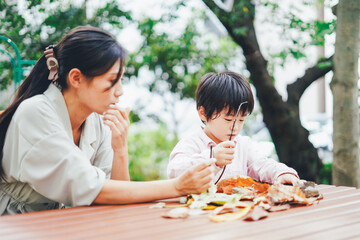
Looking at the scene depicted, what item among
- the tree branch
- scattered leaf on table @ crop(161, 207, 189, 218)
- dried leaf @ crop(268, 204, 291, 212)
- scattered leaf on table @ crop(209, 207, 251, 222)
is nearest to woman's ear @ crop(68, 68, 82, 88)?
scattered leaf on table @ crop(161, 207, 189, 218)

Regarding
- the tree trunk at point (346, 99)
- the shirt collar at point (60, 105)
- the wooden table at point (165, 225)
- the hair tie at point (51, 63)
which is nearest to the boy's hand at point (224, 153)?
the wooden table at point (165, 225)

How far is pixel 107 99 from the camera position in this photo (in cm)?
174

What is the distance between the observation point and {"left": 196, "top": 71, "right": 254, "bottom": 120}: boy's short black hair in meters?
2.10

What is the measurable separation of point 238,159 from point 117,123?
75cm

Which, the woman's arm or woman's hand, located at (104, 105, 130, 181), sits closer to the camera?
the woman's arm

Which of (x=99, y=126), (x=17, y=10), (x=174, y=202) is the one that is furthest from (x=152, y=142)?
(x=174, y=202)

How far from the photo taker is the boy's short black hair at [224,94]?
2102 millimetres

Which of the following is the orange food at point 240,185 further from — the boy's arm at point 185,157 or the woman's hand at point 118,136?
the woman's hand at point 118,136

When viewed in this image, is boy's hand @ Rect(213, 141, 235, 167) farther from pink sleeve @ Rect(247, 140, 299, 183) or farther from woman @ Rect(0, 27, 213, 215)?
pink sleeve @ Rect(247, 140, 299, 183)

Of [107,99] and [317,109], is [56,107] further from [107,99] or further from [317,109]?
[317,109]

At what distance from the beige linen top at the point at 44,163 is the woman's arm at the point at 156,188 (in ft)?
0.15

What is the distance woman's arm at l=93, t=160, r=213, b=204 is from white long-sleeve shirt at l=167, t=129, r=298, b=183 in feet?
1.02

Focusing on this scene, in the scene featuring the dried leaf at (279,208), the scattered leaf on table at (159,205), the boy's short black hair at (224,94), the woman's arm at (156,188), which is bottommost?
the dried leaf at (279,208)

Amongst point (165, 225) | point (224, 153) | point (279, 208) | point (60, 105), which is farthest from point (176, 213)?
point (60, 105)
